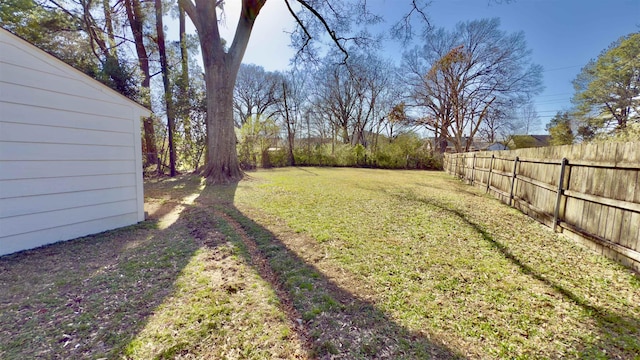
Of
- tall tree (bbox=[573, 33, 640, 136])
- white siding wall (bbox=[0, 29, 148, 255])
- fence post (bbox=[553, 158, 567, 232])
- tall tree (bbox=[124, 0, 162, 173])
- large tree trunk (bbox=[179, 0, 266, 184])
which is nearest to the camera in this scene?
white siding wall (bbox=[0, 29, 148, 255])

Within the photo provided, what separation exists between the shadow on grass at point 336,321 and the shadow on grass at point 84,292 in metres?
1.03

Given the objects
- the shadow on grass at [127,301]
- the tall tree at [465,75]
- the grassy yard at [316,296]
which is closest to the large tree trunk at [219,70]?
the grassy yard at [316,296]

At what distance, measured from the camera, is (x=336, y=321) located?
1.83 m

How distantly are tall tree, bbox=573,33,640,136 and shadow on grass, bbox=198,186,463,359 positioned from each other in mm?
19623

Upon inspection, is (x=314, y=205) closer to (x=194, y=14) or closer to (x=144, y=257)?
(x=144, y=257)

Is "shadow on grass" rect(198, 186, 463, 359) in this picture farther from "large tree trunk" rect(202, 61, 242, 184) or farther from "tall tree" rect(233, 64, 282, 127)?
"tall tree" rect(233, 64, 282, 127)

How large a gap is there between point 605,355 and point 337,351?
173cm

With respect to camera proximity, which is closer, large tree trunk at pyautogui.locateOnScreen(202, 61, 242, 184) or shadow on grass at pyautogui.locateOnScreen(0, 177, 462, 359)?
shadow on grass at pyautogui.locateOnScreen(0, 177, 462, 359)

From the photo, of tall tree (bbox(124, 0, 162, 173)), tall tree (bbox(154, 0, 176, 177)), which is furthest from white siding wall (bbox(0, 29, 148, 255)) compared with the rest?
tall tree (bbox(154, 0, 176, 177))

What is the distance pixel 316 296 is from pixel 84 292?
210 cm

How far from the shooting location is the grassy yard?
1588 millimetres

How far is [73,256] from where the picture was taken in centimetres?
282

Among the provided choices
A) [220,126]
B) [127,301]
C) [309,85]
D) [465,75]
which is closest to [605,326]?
[127,301]

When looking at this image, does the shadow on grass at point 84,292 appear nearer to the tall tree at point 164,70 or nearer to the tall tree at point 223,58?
the tall tree at point 223,58
